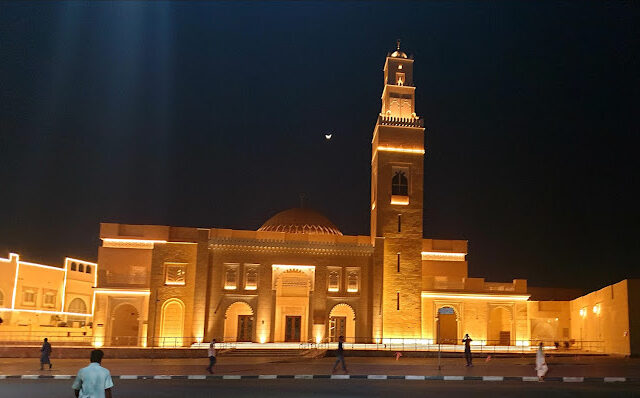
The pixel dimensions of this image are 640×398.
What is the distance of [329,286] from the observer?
39562mm

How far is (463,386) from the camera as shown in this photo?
55.1 feet

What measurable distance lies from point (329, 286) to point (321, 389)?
942 inches

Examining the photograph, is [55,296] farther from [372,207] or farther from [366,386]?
[366,386]

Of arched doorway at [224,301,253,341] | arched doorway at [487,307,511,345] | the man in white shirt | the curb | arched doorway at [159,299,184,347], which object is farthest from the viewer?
arched doorway at [487,307,511,345]

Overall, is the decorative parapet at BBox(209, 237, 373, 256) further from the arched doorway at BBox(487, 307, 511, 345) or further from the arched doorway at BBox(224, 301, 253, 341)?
the arched doorway at BBox(487, 307, 511, 345)

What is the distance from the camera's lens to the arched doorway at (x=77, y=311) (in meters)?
49.2

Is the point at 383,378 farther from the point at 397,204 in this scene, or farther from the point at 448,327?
the point at 448,327

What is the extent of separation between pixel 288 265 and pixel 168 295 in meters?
7.37

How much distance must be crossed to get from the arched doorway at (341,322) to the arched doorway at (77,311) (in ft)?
70.9

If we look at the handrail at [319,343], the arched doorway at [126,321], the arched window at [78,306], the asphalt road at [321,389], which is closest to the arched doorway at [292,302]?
the handrail at [319,343]

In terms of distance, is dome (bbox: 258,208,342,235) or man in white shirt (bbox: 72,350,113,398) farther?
dome (bbox: 258,208,342,235)

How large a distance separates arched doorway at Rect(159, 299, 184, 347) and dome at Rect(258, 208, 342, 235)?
885 centimetres

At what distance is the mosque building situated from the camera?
37781 millimetres

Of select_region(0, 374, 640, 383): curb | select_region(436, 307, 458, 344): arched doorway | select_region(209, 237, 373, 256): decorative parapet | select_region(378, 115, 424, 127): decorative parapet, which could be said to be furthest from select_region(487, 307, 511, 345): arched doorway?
select_region(0, 374, 640, 383): curb
